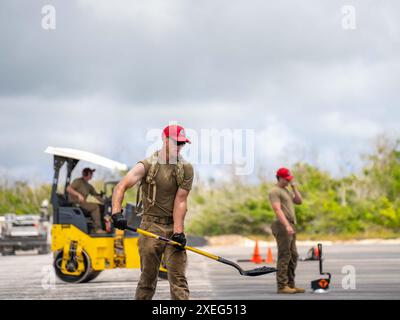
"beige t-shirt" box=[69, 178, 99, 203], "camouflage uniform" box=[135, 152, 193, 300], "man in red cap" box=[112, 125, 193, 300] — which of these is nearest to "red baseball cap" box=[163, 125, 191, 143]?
"man in red cap" box=[112, 125, 193, 300]

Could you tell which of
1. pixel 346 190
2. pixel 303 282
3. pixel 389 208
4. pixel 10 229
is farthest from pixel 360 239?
pixel 303 282

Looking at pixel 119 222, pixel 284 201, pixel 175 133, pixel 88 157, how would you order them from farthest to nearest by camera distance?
pixel 88 157
pixel 284 201
pixel 175 133
pixel 119 222

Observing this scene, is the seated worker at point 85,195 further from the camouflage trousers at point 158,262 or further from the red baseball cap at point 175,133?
the red baseball cap at point 175,133

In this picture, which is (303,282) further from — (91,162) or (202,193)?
(202,193)

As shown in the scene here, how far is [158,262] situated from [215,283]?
895 centimetres

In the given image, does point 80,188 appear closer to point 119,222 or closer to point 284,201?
point 284,201

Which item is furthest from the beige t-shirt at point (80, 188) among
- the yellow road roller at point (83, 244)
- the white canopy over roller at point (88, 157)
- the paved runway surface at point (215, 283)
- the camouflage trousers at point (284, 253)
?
the camouflage trousers at point (284, 253)

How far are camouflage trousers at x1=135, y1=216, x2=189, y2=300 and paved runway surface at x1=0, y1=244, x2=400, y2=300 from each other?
4897 millimetres

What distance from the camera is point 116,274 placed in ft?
79.7

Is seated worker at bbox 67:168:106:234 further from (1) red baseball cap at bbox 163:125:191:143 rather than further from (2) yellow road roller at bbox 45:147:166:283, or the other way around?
(1) red baseball cap at bbox 163:125:191:143

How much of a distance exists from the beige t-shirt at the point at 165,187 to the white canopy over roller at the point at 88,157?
8655 mm

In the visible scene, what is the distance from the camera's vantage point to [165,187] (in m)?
11.8

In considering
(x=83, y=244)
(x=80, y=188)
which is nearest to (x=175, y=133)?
(x=83, y=244)
